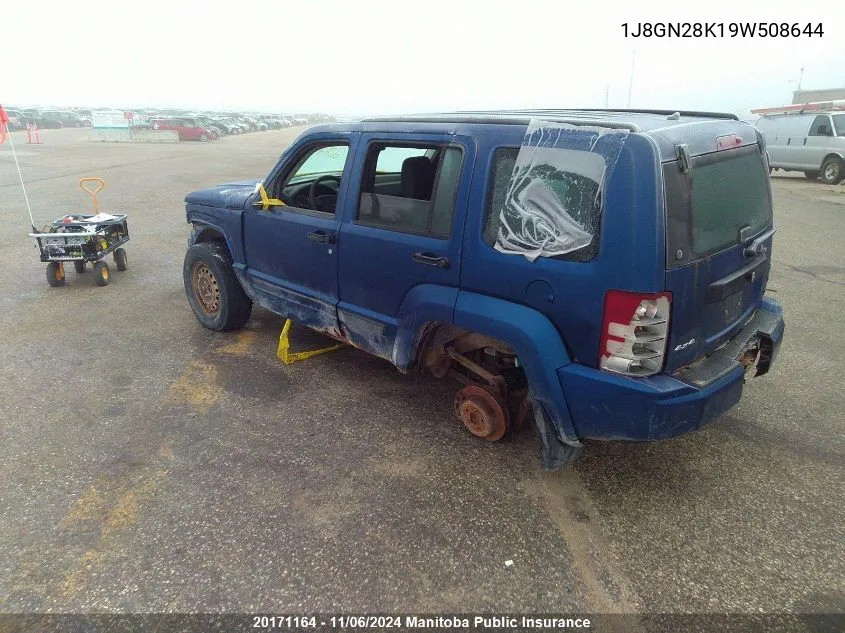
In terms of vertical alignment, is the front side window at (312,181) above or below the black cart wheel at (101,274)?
above

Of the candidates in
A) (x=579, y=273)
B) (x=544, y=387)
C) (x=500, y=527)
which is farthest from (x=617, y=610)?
(x=579, y=273)

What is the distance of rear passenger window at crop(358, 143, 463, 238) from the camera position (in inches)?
124

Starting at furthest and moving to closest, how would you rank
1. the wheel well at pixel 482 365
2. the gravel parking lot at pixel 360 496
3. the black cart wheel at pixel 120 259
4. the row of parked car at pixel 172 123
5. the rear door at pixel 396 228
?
the row of parked car at pixel 172 123
the black cart wheel at pixel 120 259
the wheel well at pixel 482 365
the rear door at pixel 396 228
the gravel parking lot at pixel 360 496

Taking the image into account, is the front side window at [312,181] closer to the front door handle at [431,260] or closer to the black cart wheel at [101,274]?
the front door handle at [431,260]

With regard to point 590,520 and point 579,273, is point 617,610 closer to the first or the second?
point 590,520

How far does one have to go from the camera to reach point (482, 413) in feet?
11.1

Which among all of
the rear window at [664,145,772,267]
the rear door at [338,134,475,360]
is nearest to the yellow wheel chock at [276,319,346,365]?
the rear door at [338,134,475,360]

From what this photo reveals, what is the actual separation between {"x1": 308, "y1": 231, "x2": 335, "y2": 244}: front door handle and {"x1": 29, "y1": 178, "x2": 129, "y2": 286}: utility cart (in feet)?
11.4

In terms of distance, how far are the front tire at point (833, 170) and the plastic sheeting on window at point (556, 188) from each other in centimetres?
1732

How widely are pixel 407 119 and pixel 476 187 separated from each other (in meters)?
0.87

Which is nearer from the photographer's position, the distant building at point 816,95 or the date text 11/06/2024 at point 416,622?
the date text 11/06/2024 at point 416,622

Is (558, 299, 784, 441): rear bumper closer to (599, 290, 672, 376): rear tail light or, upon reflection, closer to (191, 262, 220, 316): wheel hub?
(599, 290, 672, 376): rear tail light

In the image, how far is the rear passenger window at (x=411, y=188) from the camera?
3143 millimetres

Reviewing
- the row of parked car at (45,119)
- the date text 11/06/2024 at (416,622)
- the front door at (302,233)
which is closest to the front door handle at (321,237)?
the front door at (302,233)
